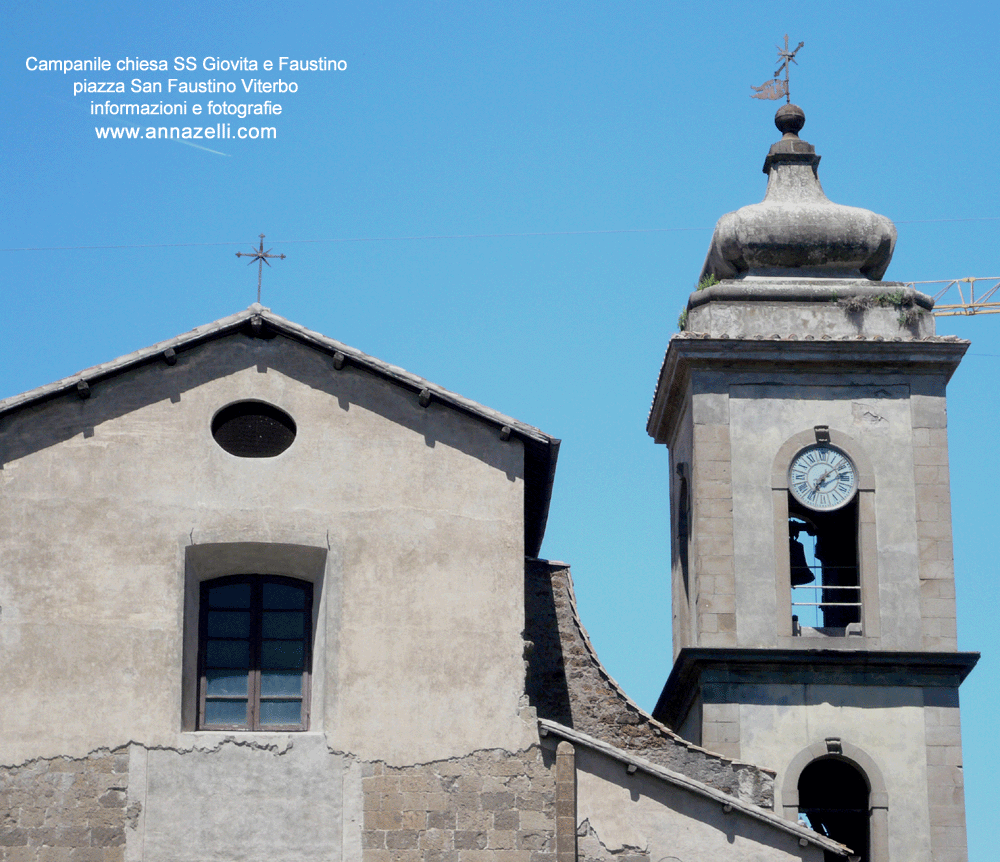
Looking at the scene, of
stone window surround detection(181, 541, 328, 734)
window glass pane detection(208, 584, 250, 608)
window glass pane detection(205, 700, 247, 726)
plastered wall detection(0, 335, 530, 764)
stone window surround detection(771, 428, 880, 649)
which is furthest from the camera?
stone window surround detection(771, 428, 880, 649)

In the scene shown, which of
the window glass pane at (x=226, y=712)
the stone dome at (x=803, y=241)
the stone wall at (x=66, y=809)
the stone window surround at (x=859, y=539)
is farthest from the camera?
the stone dome at (x=803, y=241)

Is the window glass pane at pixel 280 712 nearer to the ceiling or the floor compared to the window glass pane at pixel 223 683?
nearer to the floor

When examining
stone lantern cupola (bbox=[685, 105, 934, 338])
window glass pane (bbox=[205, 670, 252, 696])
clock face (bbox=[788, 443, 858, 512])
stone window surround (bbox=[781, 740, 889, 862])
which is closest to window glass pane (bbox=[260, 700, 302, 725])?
window glass pane (bbox=[205, 670, 252, 696])

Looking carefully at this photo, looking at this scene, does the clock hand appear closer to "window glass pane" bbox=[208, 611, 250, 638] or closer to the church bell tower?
the church bell tower

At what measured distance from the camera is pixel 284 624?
2383 centimetres

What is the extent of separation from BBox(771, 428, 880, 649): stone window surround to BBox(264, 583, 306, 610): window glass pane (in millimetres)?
7451

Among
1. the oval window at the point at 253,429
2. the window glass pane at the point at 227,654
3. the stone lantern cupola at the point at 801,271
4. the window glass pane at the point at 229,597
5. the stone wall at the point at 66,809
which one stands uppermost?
the stone lantern cupola at the point at 801,271

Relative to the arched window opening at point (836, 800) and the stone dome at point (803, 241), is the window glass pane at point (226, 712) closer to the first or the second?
the arched window opening at point (836, 800)

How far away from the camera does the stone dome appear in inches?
1219

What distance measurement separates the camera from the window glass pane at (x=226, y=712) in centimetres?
2338

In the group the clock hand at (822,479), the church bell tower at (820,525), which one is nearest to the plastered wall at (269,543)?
the church bell tower at (820,525)

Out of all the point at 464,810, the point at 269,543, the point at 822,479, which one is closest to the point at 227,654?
the point at 269,543

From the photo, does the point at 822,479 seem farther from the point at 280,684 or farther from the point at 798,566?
the point at 280,684

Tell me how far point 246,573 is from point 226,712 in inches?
65.1
